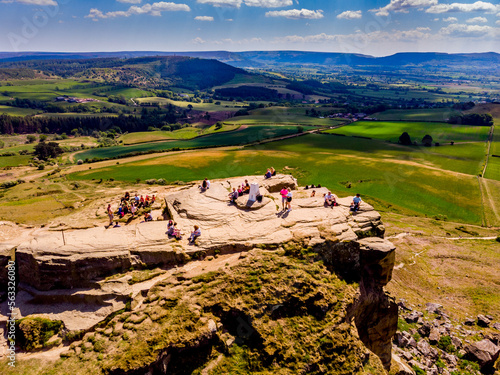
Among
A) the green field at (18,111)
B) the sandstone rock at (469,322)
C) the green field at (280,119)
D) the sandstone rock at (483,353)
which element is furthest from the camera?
the green field at (18,111)

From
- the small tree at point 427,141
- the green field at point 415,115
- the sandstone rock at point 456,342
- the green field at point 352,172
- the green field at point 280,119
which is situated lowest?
the sandstone rock at point 456,342

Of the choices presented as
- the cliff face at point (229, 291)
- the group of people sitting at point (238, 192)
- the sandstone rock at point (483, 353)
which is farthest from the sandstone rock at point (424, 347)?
the group of people sitting at point (238, 192)

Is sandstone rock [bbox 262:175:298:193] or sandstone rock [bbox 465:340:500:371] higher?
sandstone rock [bbox 262:175:298:193]

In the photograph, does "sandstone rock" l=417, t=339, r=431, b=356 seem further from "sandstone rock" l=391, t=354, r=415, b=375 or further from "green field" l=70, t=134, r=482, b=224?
"green field" l=70, t=134, r=482, b=224

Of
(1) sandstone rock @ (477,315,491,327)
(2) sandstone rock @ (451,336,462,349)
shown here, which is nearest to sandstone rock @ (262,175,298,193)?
(2) sandstone rock @ (451,336,462,349)

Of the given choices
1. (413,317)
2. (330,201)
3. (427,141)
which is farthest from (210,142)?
(413,317)

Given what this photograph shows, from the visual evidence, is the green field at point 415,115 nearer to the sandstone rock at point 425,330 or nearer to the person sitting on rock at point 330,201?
the sandstone rock at point 425,330

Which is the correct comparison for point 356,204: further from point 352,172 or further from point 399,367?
point 352,172

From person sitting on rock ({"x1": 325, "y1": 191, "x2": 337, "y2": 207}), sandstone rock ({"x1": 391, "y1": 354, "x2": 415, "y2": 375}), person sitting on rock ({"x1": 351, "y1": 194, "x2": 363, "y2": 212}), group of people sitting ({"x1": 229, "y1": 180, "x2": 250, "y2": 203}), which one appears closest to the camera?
sandstone rock ({"x1": 391, "y1": 354, "x2": 415, "y2": 375})
